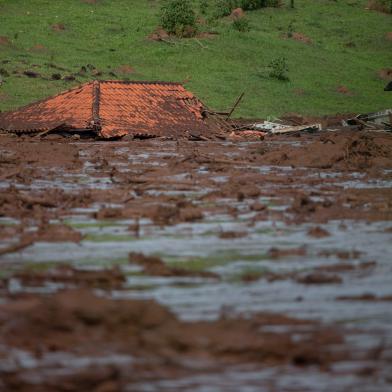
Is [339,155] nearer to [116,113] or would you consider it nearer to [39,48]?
[116,113]

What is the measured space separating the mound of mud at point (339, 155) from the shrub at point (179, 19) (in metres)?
23.1

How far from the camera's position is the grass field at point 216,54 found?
3466cm

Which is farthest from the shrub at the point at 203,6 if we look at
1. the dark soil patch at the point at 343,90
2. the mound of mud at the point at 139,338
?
the mound of mud at the point at 139,338

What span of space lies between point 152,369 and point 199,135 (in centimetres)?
1830

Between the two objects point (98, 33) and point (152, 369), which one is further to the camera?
point (98, 33)

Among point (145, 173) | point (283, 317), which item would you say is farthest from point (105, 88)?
point (283, 317)

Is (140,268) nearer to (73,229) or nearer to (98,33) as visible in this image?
(73,229)

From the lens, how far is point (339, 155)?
17.5 metres

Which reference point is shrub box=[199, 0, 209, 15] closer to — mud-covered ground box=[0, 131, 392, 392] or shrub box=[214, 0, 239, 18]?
shrub box=[214, 0, 239, 18]

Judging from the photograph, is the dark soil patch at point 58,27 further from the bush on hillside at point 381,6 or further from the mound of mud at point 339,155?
the mound of mud at point 339,155

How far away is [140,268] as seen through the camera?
749 centimetres

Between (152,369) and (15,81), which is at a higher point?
(152,369)

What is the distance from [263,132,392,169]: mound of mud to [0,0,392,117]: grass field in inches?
518

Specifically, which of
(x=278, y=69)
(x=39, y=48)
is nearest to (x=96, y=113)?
(x=39, y=48)
